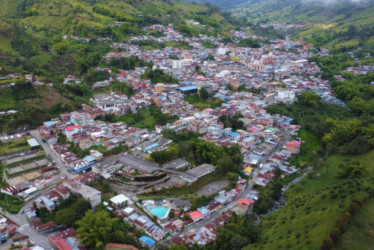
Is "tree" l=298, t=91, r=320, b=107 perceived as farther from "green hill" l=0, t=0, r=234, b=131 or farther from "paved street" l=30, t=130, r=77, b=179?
"paved street" l=30, t=130, r=77, b=179

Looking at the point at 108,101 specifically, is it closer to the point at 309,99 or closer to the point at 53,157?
the point at 53,157

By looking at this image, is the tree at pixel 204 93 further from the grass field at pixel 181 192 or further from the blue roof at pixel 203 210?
the blue roof at pixel 203 210

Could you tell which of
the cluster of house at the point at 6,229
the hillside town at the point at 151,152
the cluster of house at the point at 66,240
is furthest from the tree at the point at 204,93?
the cluster of house at the point at 6,229

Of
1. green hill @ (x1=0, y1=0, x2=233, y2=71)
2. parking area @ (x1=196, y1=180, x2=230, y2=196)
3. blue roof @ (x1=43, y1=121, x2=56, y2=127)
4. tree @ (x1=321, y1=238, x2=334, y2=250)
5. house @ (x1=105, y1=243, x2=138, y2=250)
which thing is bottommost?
parking area @ (x1=196, y1=180, x2=230, y2=196)

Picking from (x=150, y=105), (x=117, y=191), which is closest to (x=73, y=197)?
(x=117, y=191)

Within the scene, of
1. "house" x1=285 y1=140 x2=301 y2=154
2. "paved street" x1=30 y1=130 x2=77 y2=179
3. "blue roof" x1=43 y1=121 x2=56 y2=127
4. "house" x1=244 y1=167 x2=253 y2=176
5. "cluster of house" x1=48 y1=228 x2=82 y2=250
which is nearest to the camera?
"cluster of house" x1=48 y1=228 x2=82 y2=250

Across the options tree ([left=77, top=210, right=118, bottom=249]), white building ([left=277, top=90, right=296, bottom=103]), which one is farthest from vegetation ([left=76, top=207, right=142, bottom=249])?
white building ([left=277, top=90, right=296, bottom=103])
